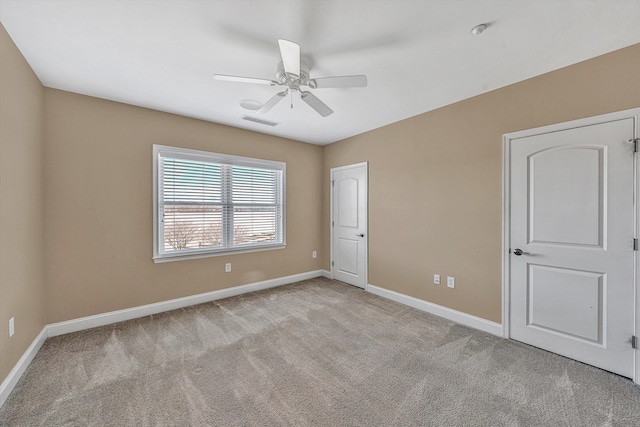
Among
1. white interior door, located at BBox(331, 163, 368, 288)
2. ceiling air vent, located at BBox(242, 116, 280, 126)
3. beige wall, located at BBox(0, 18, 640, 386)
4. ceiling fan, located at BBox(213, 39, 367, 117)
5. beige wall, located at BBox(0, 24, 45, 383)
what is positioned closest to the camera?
ceiling fan, located at BBox(213, 39, 367, 117)

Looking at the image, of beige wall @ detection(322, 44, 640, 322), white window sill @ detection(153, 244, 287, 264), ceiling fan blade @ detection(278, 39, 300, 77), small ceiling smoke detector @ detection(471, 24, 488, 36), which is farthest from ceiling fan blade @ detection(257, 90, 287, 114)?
white window sill @ detection(153, 244, 287, 264)

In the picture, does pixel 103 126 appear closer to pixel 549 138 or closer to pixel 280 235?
pixel 280 235

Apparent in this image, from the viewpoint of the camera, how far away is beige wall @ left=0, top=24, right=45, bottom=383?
186 cm

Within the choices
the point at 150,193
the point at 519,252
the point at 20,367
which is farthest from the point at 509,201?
the point at 20,367

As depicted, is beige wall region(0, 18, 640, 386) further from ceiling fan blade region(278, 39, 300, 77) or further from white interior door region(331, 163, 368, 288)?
ceiling fan blade region(278, 39, 300, 77)

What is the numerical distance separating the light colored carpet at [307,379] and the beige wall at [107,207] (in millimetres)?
447

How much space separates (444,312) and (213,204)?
11.2 ft

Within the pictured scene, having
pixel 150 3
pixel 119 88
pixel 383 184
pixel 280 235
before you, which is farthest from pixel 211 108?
pixel 383 184

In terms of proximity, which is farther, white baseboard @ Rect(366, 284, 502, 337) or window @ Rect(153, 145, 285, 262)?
window @ Rect(153, 145, 285, 262)

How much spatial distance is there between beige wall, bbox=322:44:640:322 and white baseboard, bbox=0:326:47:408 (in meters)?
3.80

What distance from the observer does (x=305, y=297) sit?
12.7 feet

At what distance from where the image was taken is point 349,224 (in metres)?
4.55

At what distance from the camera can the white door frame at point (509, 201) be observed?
6.53ft

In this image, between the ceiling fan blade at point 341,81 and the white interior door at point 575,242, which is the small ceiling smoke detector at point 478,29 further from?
the white interior door at point 575,242
